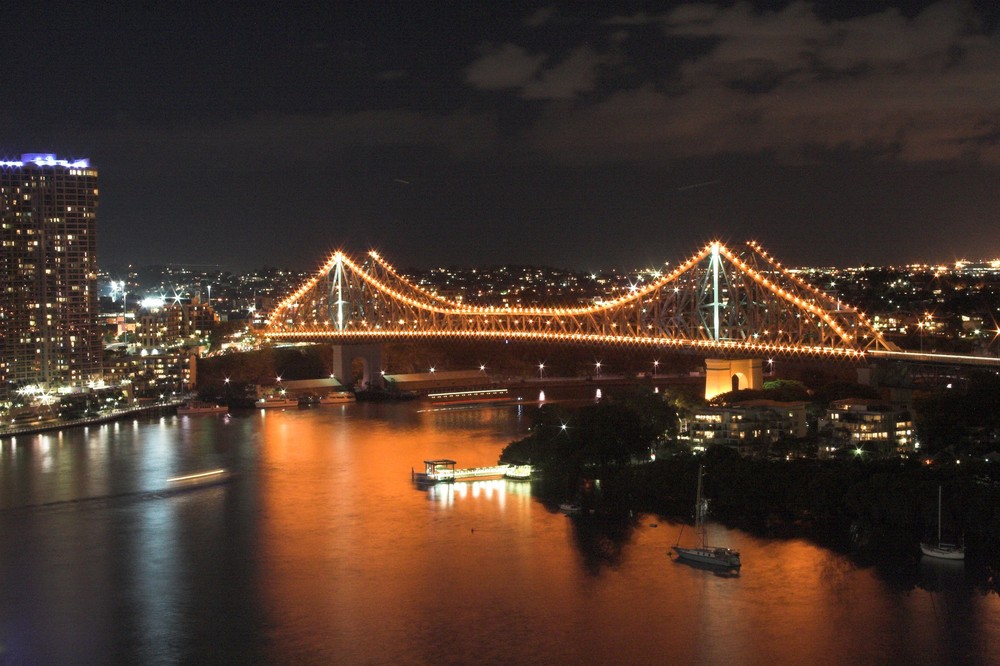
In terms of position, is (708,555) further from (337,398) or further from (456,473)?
(337,398)

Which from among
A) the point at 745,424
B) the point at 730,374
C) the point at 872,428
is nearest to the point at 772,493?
the point at 872,428

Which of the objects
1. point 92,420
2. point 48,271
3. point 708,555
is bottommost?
point 708,555

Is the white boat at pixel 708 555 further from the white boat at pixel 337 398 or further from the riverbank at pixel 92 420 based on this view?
the white boat at pixel 337 398

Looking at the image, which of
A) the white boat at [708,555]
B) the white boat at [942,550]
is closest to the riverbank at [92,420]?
the white boat at [708,555]

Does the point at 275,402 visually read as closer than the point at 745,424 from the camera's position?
No

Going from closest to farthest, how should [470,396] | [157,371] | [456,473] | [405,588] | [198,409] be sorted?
[405,588], [456,473], [198,409], [470,396], [157,371]

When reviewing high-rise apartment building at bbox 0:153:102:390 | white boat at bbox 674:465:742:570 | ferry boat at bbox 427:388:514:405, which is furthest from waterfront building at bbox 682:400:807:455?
high-rise apartment building at bbox 0:153:102:390
